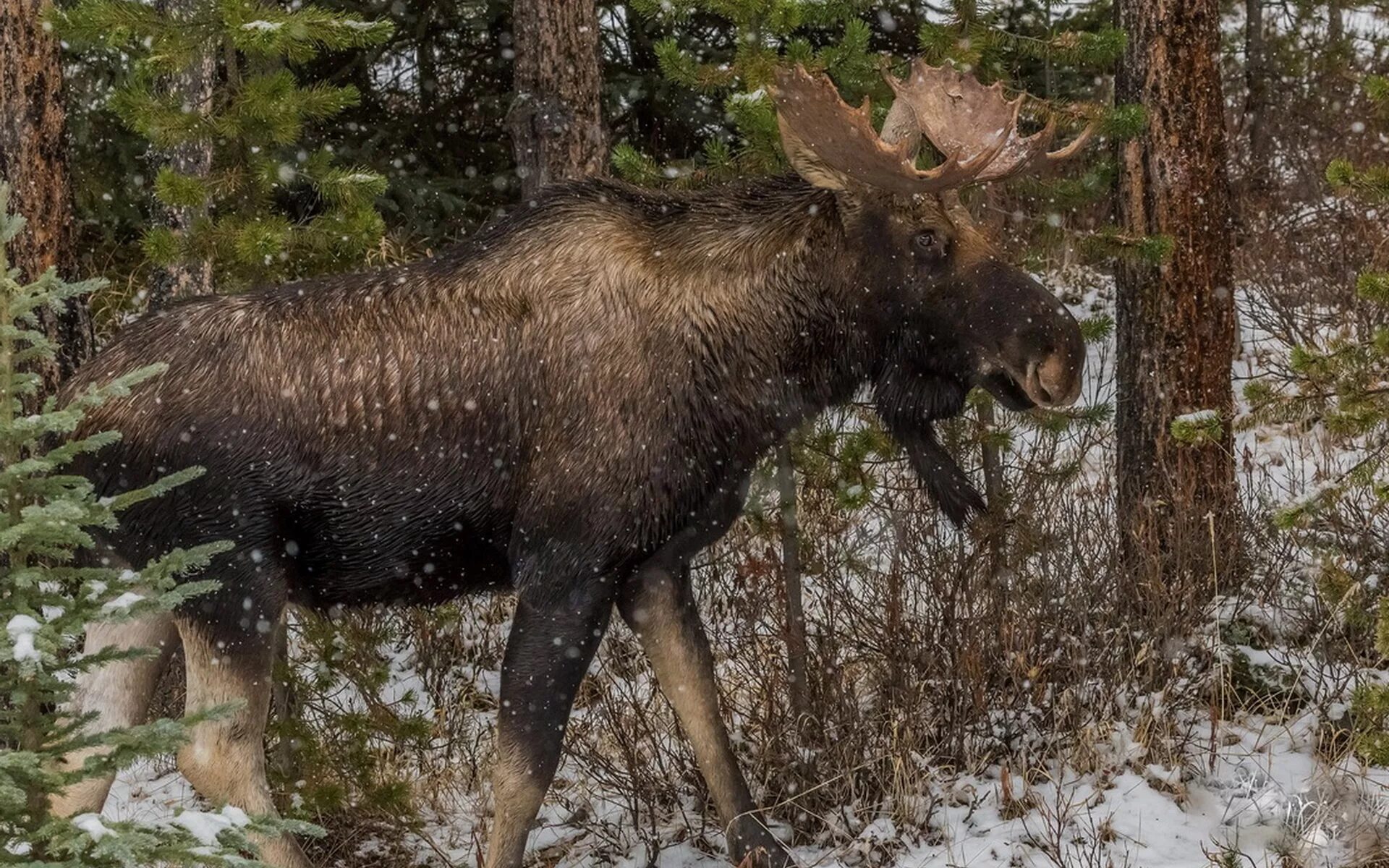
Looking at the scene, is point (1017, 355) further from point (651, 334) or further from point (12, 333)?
point (12, 333)

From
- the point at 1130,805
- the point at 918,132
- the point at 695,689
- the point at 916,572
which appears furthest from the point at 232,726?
the point at 1130,805

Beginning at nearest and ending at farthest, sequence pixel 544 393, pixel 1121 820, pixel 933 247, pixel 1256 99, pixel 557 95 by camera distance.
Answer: pixel 544 393 < pixel 933 247 < pixel 1121 820 < pixel 557 95 < pixel 1256 99

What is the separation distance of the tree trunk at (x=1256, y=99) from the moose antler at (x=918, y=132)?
27.8 ft

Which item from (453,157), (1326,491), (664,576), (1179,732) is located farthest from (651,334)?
(453,157)

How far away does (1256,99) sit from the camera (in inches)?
496

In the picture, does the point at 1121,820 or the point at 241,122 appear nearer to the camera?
the point at 1121,820

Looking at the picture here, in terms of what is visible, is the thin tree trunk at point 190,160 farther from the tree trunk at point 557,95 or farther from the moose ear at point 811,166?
the moose ear at point 811,166

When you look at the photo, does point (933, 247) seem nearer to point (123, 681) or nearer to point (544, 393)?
point (544, 393)

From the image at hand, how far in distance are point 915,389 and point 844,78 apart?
4.93 feet

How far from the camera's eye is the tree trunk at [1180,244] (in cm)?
624

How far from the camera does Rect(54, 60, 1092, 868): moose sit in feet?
13.9

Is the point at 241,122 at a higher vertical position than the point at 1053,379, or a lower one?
higher

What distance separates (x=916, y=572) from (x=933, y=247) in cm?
168

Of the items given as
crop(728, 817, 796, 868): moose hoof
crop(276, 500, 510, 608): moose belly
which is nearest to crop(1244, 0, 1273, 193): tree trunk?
crop(728, 817, 796, 868): moose hoof
